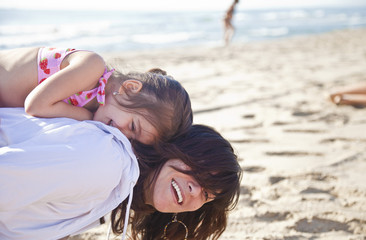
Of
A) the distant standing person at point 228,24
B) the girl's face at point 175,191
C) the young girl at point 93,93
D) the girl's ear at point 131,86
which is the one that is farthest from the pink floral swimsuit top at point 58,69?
the distant standing person at point 228,24

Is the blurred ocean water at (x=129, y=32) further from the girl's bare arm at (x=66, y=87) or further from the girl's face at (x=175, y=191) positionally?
the girl's face at (x=175, y=191)

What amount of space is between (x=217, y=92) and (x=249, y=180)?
245 centimetres

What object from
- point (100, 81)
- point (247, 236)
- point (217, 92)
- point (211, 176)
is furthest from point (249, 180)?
point (217, 92)

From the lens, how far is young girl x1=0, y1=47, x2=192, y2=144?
1.65 meters

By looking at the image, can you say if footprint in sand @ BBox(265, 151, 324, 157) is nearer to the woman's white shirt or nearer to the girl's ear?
the girl's ear

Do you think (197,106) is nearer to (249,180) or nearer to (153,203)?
(249,180)

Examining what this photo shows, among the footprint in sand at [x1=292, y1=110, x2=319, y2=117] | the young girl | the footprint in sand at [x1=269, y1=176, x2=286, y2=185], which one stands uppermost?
the young girl

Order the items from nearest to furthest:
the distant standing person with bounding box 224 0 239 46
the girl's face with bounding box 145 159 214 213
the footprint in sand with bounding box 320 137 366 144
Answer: the girl's face with bounding box 145 159 214 213, the footprint in sand with bounding box 320 137 366 144, the distant standing person with bounding box 224 0 239 46

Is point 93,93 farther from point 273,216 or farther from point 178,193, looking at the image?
point 273,216

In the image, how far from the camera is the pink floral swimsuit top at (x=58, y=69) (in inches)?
73.1

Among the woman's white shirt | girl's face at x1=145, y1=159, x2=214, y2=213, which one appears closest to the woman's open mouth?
girl's face at x1=145, y1=159, x2=214, y2=213

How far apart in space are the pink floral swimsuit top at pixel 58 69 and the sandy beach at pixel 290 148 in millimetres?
445

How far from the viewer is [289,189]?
230 centimetres

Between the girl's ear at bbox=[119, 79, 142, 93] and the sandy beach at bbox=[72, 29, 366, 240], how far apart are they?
443 mm
